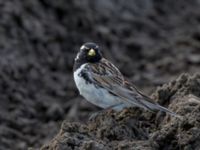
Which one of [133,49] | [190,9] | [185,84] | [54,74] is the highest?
[190,9]

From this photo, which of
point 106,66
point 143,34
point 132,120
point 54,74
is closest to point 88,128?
point 132,120

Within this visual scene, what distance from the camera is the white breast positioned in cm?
981

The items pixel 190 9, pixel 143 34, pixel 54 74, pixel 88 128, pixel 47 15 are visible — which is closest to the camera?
pixel 88 128

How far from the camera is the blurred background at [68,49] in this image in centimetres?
1361

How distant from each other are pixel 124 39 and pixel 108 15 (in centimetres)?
75

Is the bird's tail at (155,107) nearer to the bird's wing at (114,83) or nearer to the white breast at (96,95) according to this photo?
the bird's wing at (114,83)

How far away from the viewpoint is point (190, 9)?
19.0 metres

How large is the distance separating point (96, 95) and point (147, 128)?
0.95 m

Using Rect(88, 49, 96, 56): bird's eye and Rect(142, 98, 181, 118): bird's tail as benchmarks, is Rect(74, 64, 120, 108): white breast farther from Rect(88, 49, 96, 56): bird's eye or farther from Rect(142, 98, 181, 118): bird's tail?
Rect(142, 98, 181, 118): bird's tail

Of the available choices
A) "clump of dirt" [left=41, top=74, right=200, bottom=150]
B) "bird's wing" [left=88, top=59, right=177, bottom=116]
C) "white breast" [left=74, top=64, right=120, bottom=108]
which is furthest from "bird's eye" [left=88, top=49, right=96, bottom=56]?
"clump of dirt" [left=41, top=74, right=200, bottom=150]

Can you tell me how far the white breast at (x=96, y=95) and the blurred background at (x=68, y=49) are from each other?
8.88ft

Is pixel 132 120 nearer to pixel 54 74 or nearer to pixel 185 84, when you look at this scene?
pixel 185 84

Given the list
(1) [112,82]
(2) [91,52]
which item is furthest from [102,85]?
(2) [91,52]

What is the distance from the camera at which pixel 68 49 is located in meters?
16.0
